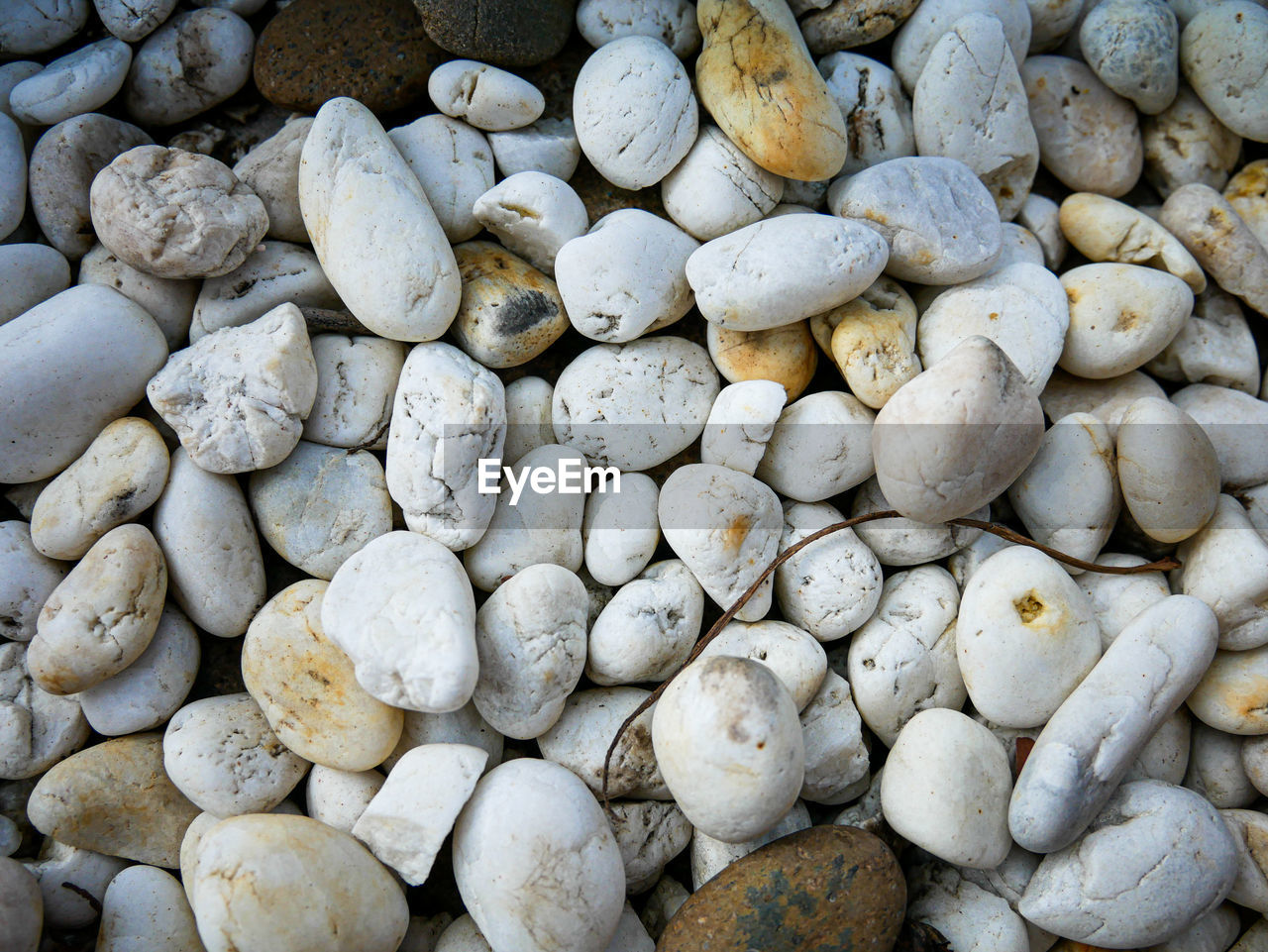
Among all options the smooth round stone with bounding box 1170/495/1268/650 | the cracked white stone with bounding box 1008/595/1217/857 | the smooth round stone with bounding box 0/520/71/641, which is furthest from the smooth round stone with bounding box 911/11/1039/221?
the smooth round stone with bounding box 0/520/71/641

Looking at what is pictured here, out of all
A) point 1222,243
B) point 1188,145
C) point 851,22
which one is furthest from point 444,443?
point 1188,145

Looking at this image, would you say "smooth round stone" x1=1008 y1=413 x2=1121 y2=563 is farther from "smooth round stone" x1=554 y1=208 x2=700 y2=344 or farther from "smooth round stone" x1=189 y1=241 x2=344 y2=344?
"smooth round stone" x1=189 y1=241 x2=344 y2=344

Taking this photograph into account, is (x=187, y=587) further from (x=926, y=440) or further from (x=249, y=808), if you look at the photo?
(x=926, y=440)

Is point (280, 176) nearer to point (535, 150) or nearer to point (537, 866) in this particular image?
point (535, 150)

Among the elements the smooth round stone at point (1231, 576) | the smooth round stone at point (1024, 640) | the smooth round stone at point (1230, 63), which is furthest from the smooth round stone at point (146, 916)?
the smooth round stone at point (1230, 63)

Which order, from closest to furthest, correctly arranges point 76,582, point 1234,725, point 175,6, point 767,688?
point 767,688 → point 76,582 → point 1234,725 → point 175,6

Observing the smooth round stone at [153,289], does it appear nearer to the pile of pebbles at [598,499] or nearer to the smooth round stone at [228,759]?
the pile of pebbles at [598,499]

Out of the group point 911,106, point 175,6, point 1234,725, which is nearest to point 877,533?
point 1234,725
